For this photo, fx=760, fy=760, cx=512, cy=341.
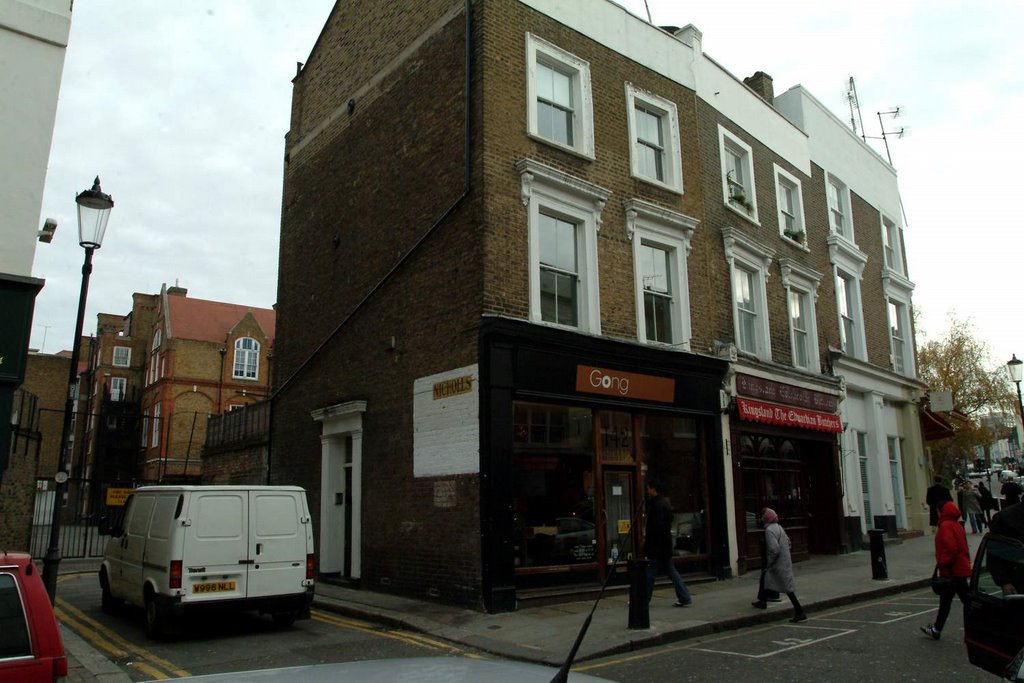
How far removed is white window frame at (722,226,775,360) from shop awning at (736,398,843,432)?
3.87 feet

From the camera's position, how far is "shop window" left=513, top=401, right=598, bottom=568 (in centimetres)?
1241

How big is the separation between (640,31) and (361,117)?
6.36 metres

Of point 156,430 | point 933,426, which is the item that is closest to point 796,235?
point 933,426

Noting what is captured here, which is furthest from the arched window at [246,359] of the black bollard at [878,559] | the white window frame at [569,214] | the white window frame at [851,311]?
the black bollard at [878,559]

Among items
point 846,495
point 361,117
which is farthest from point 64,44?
point 846,495

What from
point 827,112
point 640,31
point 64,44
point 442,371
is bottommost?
point 442,371

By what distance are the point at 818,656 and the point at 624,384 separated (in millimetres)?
6375

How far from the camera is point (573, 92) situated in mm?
14789

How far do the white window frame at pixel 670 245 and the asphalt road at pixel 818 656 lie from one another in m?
6.23

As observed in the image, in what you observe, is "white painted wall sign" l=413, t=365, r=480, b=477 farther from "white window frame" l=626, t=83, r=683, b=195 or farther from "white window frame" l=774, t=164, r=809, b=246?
"white window frame" l=774, t=164, r=809, b=246

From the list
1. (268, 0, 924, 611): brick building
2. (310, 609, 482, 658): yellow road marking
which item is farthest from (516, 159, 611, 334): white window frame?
(310, 609, 482, 658): yellow road marking

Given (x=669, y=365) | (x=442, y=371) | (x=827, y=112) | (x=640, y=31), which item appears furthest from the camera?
(x=827, y=112)

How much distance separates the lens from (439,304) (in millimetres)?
13398

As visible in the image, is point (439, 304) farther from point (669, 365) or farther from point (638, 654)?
point (638, 654)
